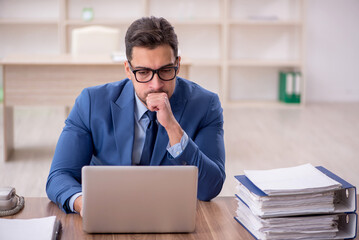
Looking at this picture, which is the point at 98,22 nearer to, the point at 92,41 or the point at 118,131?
the point at 92,41

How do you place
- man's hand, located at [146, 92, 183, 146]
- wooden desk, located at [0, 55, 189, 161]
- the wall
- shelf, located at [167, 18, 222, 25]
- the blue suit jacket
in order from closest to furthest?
man's hand, located at [146, 92, 183, 146], the blue suit jacket, wooden desk, located at [0, 55, 189, 161], shelf, located at [167, 18, 222, 25], the wall

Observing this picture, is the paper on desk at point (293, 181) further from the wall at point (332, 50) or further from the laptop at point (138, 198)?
the wall at point (332, 50)

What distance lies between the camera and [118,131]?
1.94m

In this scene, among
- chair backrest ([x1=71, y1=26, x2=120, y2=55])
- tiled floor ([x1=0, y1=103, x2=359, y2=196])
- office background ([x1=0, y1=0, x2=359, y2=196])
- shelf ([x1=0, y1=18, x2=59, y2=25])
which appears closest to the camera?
tiled floor ([x1=0, y1=103, x2=359, y2=196])

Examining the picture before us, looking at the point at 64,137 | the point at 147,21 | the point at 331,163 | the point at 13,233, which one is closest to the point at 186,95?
the point at 147,21

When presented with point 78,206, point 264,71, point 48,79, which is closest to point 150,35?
point 78,206

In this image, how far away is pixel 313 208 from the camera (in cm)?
148

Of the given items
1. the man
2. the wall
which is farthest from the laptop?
the wall

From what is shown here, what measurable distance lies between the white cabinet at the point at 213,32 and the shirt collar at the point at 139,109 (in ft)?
14.5

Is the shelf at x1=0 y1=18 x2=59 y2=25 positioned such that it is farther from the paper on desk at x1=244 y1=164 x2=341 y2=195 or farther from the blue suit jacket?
the paper on desk at x1=244 y1=164 x2=341 y2=195

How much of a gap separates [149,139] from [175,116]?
0.13 metres

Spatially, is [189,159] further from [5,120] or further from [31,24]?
[31,24]

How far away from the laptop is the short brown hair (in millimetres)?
526

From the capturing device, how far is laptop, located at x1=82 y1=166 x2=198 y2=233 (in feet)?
4.60
